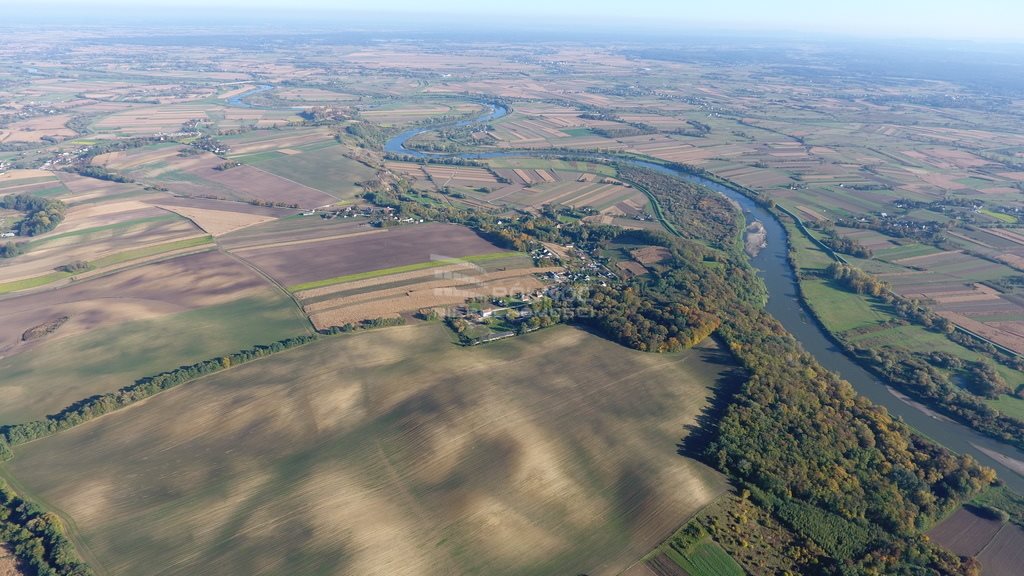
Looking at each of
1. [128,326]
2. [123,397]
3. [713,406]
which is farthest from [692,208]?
[123,397]

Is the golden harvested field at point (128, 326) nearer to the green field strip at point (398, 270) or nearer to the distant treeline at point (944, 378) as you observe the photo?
the green field strip at point (398, 270)

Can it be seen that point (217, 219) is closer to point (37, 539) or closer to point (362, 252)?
point (362, 252)

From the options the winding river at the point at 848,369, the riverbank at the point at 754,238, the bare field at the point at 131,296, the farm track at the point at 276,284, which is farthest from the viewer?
the riverbank at the point at 754,238

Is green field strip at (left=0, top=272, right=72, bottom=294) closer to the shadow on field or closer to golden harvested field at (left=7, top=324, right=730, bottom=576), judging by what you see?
golden harvested field at (left=7, top=324, right=730, bottom=576)

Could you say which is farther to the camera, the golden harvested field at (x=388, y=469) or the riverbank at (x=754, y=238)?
the riverbank at (x=754, y=238)

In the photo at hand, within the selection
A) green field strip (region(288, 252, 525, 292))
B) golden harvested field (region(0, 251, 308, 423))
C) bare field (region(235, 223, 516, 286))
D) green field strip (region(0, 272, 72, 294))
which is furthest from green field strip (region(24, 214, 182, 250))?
green field strip (region(288, 252, 525, 292))

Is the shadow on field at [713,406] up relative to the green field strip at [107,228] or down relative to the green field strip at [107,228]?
down

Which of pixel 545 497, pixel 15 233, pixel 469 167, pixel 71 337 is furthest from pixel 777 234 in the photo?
pixel 15 233

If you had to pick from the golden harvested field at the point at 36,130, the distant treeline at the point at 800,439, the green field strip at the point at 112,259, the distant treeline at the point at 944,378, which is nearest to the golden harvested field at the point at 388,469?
the distant treeline at the point at 800,439
